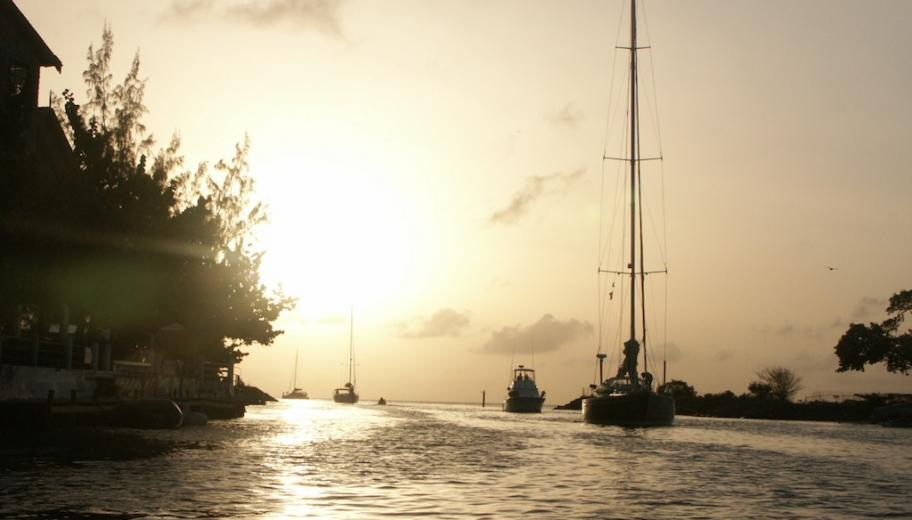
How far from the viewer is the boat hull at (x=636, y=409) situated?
63531 millimetres

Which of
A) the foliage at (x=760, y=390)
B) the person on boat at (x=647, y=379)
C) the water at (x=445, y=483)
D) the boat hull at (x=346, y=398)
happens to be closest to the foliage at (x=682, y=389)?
the foliage at (x=760, y=390)

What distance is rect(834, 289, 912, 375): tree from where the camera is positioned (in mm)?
111250

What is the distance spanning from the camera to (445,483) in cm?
2455

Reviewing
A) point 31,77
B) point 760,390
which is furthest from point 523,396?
point 31,77

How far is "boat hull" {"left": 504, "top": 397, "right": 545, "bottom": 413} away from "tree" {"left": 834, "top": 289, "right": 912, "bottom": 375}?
125 feet

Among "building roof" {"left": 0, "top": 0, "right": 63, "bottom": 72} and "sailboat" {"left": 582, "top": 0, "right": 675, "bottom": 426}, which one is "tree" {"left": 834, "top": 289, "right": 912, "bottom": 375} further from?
"building roof" {"left": 0, "top": 0, "right": 63, "bottom": 72}

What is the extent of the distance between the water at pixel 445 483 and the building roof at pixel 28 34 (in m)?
18.2

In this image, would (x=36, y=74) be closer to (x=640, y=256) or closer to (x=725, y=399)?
(x=640, y=256)

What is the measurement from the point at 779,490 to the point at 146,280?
1065 inches

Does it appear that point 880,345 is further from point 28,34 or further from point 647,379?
point 28,34

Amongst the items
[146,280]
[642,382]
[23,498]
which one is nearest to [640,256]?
[642,382]

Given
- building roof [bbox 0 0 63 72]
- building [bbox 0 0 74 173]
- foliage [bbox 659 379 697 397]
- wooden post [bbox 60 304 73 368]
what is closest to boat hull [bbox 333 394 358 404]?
foliage [bbox 659 379 697 397]

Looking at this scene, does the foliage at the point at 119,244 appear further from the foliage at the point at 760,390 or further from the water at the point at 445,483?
the foliage at the point at 760,390

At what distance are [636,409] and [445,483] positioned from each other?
1625 inches
